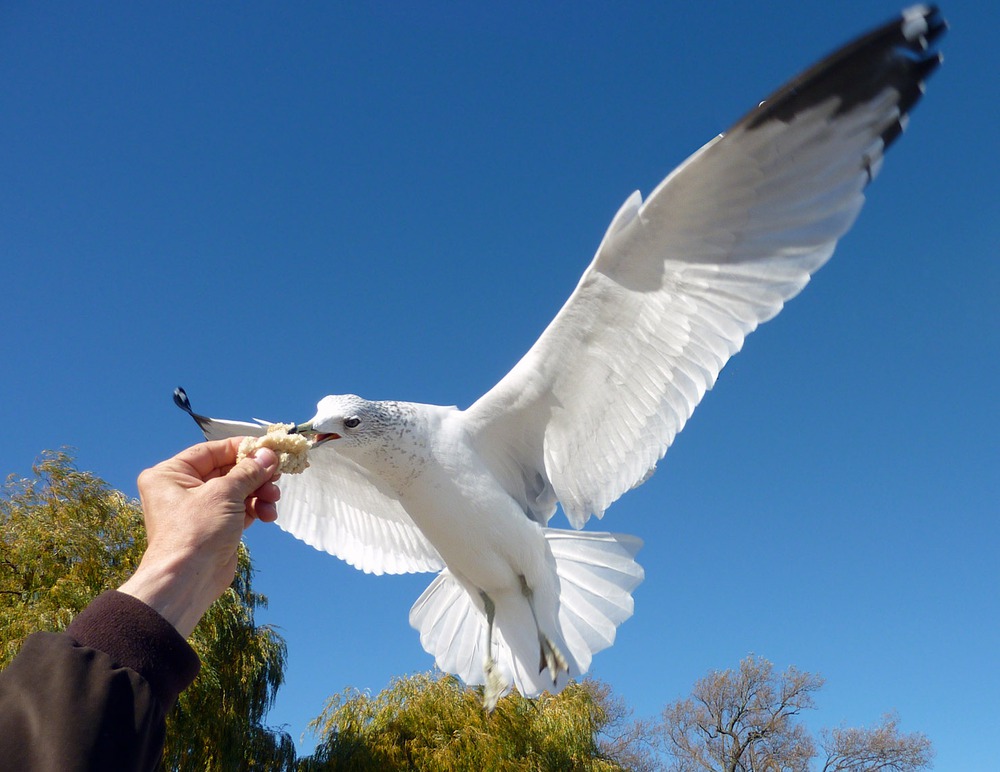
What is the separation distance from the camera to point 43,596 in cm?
767

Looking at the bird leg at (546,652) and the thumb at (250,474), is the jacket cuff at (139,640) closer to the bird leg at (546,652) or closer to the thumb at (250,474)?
the thumb at (250,474)

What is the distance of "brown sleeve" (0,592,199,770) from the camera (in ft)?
2.60

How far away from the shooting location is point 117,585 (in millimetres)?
7945

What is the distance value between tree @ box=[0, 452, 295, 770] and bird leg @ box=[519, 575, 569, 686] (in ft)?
15.8

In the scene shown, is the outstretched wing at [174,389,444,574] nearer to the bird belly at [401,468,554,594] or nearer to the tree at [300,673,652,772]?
the bird belly at [401,468,554,594]

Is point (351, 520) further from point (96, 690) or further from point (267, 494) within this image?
point (96, 690)

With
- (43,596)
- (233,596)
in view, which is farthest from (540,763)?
(43,596)

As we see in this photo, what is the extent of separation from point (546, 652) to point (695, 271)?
1.85 m

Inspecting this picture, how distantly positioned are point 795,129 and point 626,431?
1.36 meters

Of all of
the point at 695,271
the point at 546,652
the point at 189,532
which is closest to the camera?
the point at 189,532

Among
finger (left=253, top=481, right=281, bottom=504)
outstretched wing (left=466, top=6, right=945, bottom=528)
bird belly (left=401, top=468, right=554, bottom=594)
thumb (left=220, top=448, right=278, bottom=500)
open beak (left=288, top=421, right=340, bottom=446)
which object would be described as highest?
outstretched wing (left=466, top=6, right=945, bottom=528)

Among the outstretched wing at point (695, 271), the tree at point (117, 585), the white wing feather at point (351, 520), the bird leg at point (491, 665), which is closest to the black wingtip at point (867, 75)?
the outstretched wing at point (695, 271)

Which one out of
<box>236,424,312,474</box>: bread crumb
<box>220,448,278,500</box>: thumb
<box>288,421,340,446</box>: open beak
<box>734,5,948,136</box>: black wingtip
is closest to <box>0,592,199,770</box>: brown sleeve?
<box>220,448,278,500</box>: thumb

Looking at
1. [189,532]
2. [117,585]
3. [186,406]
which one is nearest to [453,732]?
[117,585]
